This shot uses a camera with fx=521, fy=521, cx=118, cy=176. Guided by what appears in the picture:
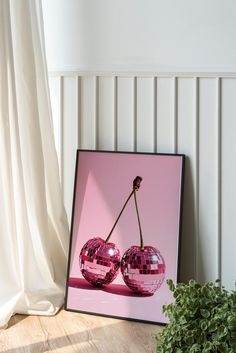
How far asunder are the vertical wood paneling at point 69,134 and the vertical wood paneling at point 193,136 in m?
0.05

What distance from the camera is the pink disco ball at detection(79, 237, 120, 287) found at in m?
2.09

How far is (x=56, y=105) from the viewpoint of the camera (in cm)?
223

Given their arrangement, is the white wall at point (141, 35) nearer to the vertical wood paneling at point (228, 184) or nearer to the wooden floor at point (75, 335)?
the vertical wood paneling at point (228, 184)

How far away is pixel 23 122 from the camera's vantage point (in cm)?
204

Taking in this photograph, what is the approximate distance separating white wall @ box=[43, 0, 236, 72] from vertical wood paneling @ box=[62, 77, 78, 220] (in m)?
0.09

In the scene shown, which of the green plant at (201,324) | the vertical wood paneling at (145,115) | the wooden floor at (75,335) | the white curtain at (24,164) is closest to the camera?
the green plant at (201,324)

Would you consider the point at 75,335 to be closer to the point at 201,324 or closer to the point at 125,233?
the point at 125,233

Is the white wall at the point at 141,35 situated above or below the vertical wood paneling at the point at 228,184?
above

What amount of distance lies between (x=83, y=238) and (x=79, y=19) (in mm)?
907

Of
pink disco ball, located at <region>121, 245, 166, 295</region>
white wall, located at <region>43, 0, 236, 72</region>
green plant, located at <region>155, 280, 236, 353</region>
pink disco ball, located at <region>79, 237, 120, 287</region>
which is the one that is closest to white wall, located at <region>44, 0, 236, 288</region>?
white wall, located at <region>43, 0, 236, 72</region>

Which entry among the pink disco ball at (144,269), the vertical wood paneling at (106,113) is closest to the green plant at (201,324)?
the pink disco ball at (144,269)

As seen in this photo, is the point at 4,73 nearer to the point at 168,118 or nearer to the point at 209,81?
the point at 168,118

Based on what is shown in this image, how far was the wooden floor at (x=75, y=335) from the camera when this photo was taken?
1.78 m

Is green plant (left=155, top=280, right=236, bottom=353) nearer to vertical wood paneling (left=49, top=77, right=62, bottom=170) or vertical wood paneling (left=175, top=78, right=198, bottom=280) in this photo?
vertical wood paneling (left=175, top=78, right=198, bottom=280)
